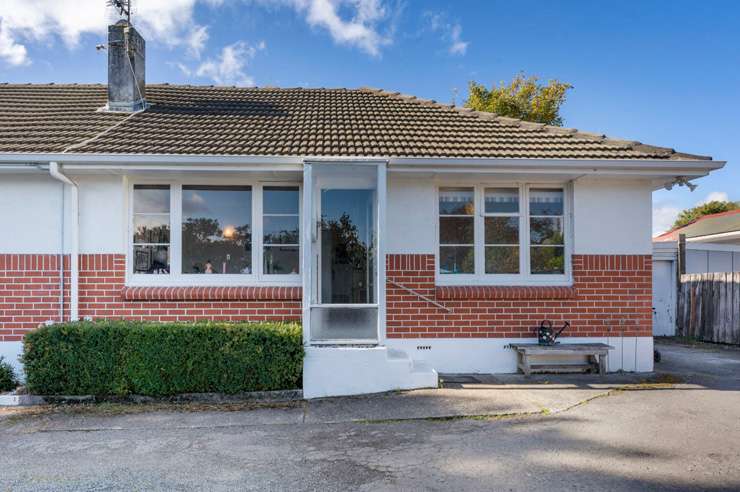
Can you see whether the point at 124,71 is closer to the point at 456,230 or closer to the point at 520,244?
the point at 456,230

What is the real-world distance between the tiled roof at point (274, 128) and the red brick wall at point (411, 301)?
173 centimetres

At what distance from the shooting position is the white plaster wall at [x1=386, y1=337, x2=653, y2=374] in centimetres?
772

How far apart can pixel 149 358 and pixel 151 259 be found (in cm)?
199

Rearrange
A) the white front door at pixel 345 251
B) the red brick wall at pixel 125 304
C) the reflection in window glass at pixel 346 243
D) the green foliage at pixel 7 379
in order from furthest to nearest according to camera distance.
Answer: the reflection in window glass at pixel 346 243
the red brick wall at pixel 125 304
the white front door at pixel 345 251
the green foliage at pixel 7 379

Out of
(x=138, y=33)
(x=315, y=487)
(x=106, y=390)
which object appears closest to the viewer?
(x=315, y=487)

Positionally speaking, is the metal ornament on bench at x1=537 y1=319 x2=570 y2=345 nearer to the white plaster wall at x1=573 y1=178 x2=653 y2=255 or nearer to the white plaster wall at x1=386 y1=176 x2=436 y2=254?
the white plaster wall at x1=573 y1=178 x2=653 y2=255

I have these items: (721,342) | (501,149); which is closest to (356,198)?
(501,149)

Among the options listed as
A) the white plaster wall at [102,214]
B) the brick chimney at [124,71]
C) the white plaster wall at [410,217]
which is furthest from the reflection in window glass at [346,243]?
the brick chimney at [124,71]

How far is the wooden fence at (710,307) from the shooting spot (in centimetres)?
1120

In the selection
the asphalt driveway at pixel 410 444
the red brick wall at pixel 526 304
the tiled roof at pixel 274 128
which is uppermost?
the tiled roof at pixel 274 128

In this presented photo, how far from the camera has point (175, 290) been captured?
297 inches

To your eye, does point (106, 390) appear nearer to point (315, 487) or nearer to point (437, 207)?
point (315, 487)

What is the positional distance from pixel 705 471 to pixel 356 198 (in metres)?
5.41

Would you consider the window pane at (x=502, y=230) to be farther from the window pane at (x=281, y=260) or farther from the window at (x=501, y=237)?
the window pane at (x=281, y=260)
